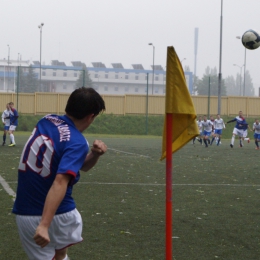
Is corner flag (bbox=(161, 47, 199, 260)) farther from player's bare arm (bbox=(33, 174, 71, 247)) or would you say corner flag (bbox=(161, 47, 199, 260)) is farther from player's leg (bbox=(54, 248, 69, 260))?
player's bare arm (bbox=(33, 174, 71, 247))

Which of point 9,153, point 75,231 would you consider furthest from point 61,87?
point 75,231

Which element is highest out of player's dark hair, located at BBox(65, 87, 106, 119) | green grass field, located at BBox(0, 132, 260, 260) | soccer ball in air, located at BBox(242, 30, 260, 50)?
soccer ball in air, located at BBox(242, 30, 260, 50)

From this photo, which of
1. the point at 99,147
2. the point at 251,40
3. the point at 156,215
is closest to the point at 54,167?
the point at 99,147

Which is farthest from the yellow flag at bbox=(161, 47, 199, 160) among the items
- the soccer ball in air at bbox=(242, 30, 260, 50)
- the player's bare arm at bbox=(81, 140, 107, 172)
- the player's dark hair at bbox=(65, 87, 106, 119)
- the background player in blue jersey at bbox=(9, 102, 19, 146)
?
the background player in blue jersey at bbox=(9, 102, 19, 146)

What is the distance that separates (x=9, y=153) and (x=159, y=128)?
26.4 metres

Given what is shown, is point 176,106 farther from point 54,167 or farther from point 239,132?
point 239,132

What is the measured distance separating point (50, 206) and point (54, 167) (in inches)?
13.0

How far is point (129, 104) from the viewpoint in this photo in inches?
1887

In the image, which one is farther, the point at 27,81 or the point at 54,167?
the point at 27,81

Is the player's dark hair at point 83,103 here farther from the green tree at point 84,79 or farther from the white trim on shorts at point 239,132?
the green tree at point 84,79

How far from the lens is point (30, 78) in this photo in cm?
4403

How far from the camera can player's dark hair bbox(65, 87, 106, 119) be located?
373 centimetres

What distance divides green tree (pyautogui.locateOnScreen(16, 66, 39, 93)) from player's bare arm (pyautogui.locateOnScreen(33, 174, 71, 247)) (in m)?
39.6

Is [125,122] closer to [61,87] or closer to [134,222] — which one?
[61,87]
